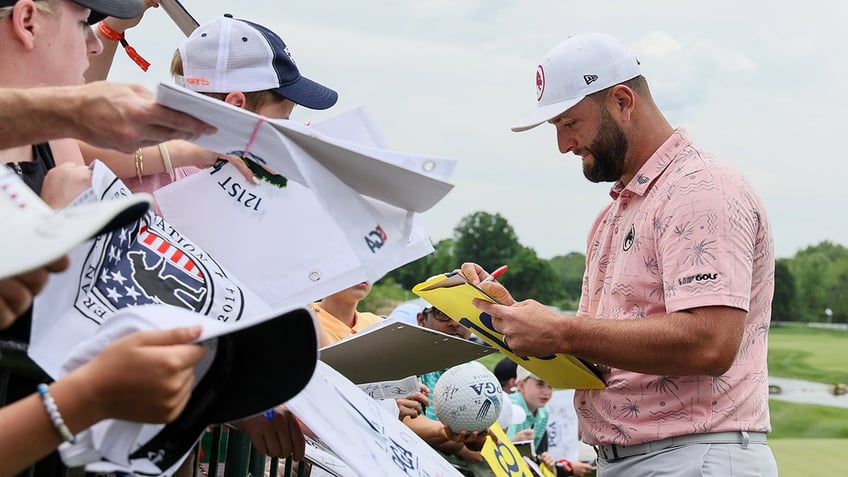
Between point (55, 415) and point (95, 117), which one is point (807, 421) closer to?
point (95, 117)

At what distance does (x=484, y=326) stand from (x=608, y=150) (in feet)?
2.71

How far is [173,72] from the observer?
2932mm

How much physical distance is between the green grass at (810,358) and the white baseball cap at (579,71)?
87.6 feet

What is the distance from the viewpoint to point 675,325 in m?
2.81

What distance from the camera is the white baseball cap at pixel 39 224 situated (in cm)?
105

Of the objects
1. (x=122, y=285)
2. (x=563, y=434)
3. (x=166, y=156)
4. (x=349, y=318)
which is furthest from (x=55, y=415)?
(x=563, y=434)

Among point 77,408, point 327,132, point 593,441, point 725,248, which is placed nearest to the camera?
point 77,408

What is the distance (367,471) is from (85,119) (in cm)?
76

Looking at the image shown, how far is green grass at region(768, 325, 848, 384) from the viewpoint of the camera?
28203mm

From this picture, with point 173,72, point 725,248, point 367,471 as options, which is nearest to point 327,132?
point 367,471

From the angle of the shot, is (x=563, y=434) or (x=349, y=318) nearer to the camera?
(x=349, y=318)

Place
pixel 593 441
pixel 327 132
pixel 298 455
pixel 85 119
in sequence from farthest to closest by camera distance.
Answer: pixel 593 441 < pixel 298 455 < pixel 327 132 < pixel 85 119

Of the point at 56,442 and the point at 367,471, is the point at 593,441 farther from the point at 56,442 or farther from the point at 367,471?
the point at 56,442

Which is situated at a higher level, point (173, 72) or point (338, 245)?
point (173, 72)
